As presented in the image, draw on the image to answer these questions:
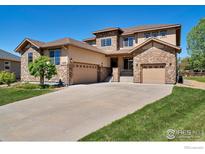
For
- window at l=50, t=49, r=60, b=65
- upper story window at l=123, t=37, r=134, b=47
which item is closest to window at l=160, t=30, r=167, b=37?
upper story window at l=123, t=37, r=134, b=47

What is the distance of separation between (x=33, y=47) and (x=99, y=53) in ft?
25.3

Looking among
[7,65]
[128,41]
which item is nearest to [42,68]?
[128,41]

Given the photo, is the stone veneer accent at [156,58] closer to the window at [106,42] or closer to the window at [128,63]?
the window at [128,63]

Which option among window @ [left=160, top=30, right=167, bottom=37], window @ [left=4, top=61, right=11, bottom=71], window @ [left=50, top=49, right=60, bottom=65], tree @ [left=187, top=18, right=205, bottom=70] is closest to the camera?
window @ [left=50, top=49, right=60, bottom=65]

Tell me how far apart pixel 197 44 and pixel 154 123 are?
31.8 metres

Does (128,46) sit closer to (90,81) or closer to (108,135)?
(90,81)

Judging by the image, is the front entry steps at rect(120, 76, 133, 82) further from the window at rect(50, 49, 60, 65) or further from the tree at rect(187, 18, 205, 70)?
the tree at rect(187, 18, 205, 70)

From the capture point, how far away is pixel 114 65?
22688 millimetres

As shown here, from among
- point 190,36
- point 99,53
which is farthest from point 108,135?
point 190,36

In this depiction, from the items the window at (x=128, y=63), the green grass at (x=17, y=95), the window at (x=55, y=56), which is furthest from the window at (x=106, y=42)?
the green grass at (x=17, y=95)

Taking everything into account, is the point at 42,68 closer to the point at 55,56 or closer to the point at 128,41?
the point at 55,56

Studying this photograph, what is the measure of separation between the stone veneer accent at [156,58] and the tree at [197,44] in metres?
19.7

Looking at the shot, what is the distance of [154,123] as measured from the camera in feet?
17.9

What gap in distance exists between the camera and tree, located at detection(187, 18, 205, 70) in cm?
3027
